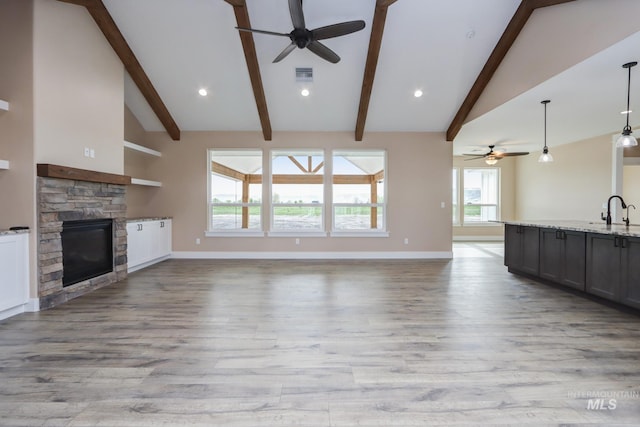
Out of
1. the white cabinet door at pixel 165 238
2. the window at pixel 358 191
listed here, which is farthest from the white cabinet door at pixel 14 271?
the window at pixel 358 191

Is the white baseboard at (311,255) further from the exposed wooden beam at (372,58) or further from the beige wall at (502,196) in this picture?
the beige wall at (502,196)

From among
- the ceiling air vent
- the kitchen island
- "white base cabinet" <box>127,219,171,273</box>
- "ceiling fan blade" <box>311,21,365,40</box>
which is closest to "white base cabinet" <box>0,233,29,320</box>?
"white base cabinet" <box>127,219,171,273</box>

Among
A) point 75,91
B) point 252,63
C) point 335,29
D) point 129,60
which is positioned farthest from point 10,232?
point 335,29

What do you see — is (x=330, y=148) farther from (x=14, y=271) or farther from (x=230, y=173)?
(x=14, y=271)

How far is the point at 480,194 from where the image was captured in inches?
393

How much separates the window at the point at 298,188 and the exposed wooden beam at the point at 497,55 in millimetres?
→ 2847

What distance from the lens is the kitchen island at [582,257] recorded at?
3244 mm

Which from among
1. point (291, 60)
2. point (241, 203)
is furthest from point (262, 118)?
point (241, 203)

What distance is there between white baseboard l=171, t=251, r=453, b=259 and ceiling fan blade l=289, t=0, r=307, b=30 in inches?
170

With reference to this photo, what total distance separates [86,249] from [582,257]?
6.39 m

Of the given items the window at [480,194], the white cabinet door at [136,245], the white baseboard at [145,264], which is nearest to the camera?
the white cabinet door at [136,245]

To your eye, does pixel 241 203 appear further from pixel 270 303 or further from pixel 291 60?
pixel 270 303

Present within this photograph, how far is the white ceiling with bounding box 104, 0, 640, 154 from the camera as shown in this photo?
422cm

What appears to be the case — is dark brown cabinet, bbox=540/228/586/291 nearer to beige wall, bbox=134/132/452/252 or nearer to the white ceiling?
the white ceiling
